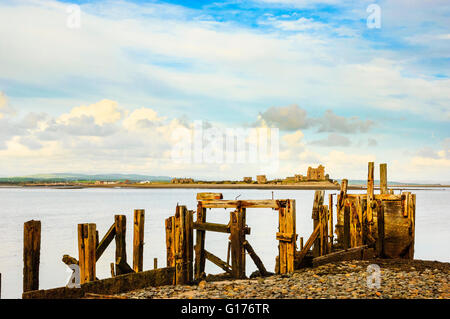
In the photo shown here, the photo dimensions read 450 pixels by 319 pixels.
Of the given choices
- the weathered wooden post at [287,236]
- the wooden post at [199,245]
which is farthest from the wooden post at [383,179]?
the wooden post at [199,245]

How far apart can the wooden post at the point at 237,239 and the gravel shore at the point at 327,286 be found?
1.61 m

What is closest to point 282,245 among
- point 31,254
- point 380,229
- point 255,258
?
point 255,258

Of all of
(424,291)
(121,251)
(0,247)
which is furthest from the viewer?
(0,247)

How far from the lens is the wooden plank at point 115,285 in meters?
9.52

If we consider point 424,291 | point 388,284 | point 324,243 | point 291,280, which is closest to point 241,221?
point 291,280

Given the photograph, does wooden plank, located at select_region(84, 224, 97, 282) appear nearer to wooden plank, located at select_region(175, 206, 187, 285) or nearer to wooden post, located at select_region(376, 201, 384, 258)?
wooden plank, located at select_region(175, 206, 187, 285)

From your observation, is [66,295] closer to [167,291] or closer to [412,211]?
[167,291]

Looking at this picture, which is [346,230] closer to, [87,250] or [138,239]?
A: [138,239]

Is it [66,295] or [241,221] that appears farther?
[241,221]

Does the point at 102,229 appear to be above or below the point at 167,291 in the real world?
below

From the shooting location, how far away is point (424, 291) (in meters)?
11.4

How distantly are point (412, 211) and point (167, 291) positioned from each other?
10.9 meters

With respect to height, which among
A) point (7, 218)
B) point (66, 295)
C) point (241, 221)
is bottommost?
point (7, 218)

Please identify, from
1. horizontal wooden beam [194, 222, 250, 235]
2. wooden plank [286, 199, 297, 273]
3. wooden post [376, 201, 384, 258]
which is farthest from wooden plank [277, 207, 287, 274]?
wooden post [376, 201, 384, 258]
